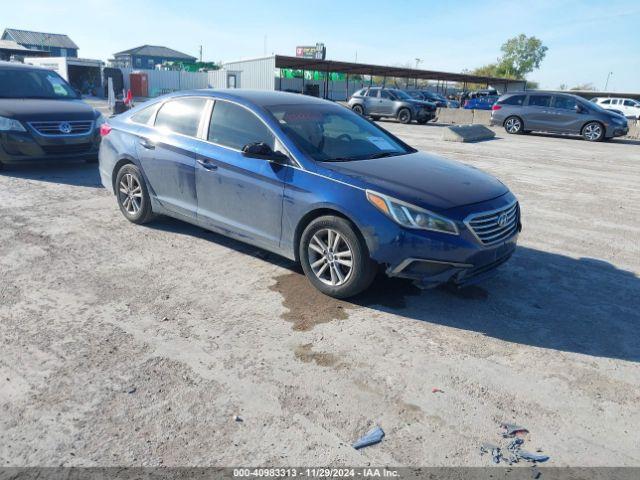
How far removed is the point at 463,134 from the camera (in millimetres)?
17344

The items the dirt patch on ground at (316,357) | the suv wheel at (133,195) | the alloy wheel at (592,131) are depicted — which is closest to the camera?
the dirt patch on ground at (316,357)

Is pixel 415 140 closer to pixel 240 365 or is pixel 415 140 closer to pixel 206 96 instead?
pixel 206 96

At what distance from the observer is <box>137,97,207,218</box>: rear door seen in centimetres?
543

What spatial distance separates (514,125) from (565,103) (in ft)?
6.93

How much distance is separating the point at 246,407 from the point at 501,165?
10608mm

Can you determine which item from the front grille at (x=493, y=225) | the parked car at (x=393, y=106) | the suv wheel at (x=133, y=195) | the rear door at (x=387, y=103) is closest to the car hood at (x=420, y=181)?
the front grille at (x=493, y=225)

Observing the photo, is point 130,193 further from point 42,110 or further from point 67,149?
point 42,110

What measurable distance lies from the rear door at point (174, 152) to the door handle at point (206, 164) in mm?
101

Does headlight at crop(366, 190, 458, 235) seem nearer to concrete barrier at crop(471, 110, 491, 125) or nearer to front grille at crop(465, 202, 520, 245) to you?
front grille at crop(465, 202, 520, 245)

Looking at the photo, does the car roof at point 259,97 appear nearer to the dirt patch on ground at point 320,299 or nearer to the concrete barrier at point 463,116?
the dirt patch on ground at point 320,299

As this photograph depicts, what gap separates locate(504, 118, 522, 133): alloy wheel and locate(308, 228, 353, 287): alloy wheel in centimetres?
1929

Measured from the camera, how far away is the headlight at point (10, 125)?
333 inches

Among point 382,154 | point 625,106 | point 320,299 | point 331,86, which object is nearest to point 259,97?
point 382,154

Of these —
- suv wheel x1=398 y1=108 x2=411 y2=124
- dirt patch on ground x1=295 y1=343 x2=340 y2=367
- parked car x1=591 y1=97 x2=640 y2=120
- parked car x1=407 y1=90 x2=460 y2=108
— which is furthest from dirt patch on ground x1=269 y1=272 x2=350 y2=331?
parked car x1=591 y1=97 x2=640 y2=120
